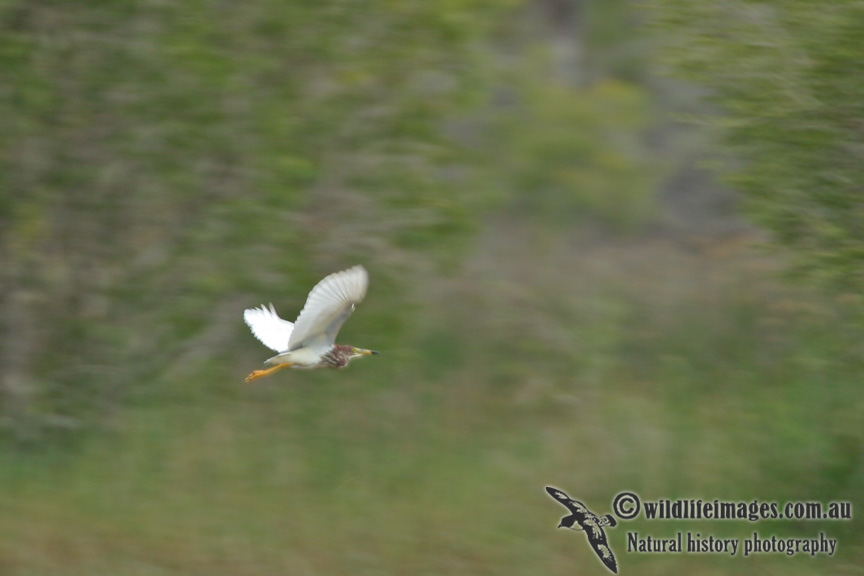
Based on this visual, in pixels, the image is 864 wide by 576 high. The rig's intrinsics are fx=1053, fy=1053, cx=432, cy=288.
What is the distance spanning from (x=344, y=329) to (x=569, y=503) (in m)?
1.99

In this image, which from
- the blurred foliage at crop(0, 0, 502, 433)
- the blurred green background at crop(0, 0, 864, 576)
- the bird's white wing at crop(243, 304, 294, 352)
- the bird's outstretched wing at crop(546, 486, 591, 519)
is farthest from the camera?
the blurred foliage at crop(0, 0, 502, 433)

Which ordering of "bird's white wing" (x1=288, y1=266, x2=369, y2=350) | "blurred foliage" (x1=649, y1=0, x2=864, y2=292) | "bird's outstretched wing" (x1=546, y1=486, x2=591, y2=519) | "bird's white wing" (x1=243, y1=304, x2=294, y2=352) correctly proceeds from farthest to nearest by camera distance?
"bird's outstretched wing" (x1=546, y1=486, x2=591, y2=519)
"blurred foliage" (x1=649, y1=0, x2=864, y2=292)
"bird's white wing" (x1=243, y1=304, x2=294, y2=352)
"bird's white wing" (x1=288, y1=266, x2=369, y2=350)

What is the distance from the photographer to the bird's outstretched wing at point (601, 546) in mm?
6211

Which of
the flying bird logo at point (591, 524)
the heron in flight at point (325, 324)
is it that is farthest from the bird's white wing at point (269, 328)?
the flying bird logo at point (591, 524)

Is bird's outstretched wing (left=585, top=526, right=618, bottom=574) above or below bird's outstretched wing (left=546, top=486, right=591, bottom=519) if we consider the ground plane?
below

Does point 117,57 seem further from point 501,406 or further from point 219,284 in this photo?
point 501,406

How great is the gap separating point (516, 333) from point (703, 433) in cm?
205

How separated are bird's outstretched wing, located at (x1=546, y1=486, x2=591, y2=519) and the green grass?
78 mm

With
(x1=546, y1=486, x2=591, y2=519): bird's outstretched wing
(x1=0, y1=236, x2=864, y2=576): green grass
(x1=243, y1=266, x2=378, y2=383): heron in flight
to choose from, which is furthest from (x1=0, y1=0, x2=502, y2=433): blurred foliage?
(x1=243, y1=266, x2=378, y2=383): heron in flight

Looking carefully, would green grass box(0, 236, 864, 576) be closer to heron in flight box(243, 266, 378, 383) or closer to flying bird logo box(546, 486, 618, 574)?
flying bird logo box(546, 486, 618, 574)

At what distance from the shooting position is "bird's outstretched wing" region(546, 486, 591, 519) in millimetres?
6551

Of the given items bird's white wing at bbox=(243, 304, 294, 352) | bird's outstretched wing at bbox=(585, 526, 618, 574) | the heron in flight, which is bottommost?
bird's outstretched wing at bbox=(585, 526, 618, 574)

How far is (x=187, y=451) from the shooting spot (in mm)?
7266

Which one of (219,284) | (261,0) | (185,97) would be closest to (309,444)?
(219,284)
